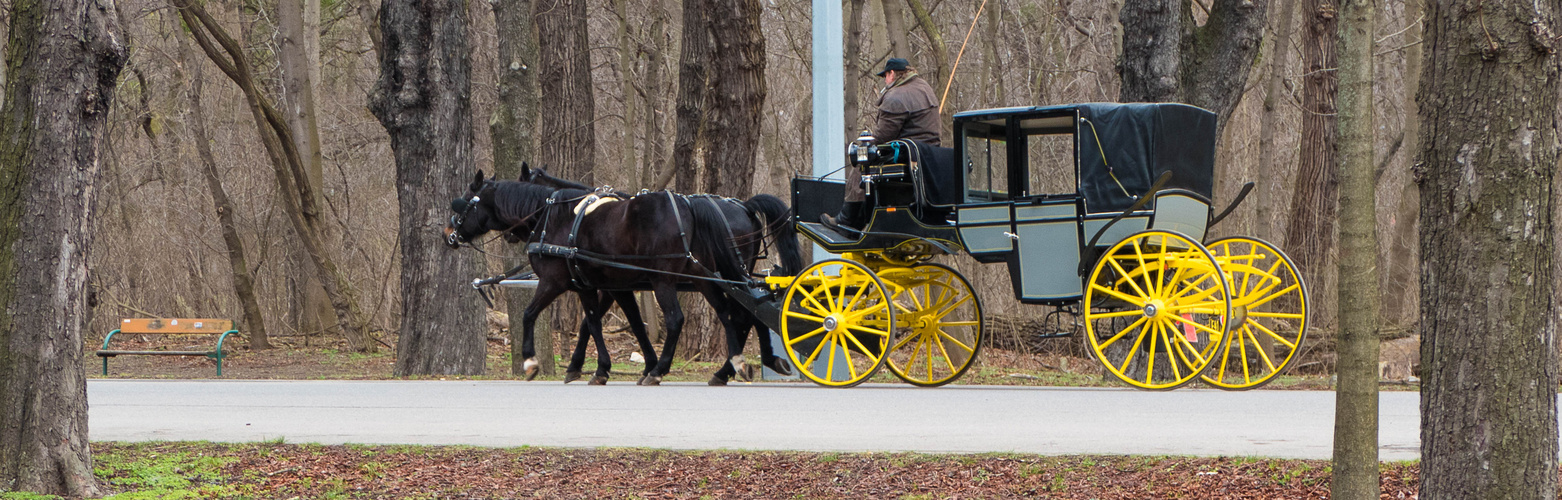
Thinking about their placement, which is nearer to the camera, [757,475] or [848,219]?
[757,475]

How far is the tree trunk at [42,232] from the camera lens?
6.95 metres

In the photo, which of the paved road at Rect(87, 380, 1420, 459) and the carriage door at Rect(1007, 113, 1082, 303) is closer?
the paved road at Rect(87, 380, 1420, 459)

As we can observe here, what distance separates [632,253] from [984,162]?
10.4ft

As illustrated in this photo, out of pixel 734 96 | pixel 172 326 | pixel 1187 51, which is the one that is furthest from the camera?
pixel 172 326

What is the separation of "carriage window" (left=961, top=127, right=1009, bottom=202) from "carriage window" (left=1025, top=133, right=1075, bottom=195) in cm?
21

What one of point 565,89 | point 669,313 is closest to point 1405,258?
point 565,89

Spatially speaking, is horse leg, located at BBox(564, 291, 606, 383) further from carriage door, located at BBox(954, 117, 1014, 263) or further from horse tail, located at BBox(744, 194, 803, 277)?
carriage door, located at BBox(954, 117, 1014, 263)

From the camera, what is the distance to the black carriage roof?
10.4 meters

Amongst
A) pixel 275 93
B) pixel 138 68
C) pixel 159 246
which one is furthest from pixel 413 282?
pixel 159 246

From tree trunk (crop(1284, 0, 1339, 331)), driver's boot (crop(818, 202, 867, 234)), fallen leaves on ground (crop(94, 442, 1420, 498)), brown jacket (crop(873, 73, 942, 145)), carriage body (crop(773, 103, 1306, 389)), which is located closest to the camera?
fallen leaves on ground (crop(94, 442, 1420, 498))

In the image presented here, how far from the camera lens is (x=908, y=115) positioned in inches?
451

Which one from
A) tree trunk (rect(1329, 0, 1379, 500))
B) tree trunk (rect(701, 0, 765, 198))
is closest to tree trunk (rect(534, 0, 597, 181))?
tree trunk (rect(701, 0, 765, 198))

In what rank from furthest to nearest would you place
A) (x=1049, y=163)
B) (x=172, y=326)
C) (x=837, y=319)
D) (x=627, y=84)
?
(x=627, y=84) → (x=1049, y=163) → (x=172, y=326) → (x=837, y=319)

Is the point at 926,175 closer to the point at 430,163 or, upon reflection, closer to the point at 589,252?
the point at 589,252
